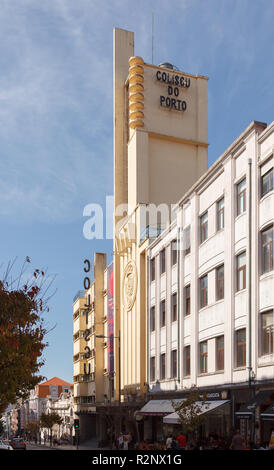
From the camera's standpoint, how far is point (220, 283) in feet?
108

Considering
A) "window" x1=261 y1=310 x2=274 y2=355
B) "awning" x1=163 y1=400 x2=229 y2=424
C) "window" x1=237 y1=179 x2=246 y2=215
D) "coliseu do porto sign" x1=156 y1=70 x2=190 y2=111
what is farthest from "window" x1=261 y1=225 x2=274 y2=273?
"coliseu do porto sign" x1=156 y1=70 x2=190 y2=111

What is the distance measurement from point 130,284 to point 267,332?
28.3m

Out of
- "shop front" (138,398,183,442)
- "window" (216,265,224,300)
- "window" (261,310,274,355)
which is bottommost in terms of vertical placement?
"shop front" (138,398,183,442)

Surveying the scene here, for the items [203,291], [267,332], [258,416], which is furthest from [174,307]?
[258,416]

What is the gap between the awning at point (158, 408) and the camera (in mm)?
38094

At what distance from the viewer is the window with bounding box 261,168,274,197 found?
27422 millimetres

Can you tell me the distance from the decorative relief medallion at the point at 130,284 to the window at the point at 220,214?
64.6 feet

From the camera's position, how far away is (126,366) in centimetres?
5475

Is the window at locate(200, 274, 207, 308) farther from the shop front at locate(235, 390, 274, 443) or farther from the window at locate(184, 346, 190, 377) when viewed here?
the shop front at locate(235, 390, 274, 443)

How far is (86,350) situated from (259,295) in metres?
55.3

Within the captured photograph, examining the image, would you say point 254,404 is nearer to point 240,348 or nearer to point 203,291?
point 240,348

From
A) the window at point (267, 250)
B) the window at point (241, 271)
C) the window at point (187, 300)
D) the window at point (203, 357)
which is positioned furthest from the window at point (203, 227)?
the window at point (267, 250)

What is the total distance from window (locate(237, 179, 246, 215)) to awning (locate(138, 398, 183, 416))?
1349 centimetres
